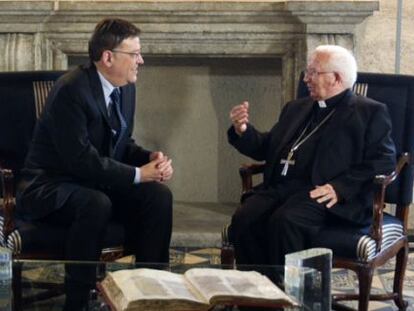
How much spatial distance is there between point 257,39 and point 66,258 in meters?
2.25

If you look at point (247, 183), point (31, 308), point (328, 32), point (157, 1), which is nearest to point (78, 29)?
point (157, 1)

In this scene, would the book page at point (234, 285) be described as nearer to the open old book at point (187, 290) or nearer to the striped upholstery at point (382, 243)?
the open old book at point (187, 290)

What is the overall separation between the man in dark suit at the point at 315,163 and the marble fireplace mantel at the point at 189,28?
1262mm

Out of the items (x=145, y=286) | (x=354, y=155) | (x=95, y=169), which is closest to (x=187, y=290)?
(x=145, y=286)

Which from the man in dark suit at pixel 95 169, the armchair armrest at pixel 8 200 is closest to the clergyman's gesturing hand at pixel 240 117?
the man in dark suit at pixel 95 169

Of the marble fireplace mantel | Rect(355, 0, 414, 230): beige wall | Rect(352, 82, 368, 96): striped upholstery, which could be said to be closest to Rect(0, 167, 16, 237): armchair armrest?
Rect(352, 82, 368, 96): striped upholstery

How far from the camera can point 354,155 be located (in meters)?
3.91

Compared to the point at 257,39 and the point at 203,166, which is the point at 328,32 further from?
the point at 203,166

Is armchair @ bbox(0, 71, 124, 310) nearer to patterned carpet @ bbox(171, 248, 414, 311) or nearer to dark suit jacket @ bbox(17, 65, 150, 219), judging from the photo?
dark suit jacket @ bbox(17, 65, 150, 219)

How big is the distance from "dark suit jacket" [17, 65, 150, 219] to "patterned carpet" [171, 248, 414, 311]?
129cm

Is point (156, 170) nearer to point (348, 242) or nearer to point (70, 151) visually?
point (70, 151)

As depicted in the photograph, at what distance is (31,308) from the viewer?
2.99 metres

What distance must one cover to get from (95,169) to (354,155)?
1.10 metres

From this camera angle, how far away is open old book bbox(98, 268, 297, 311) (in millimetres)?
2637
